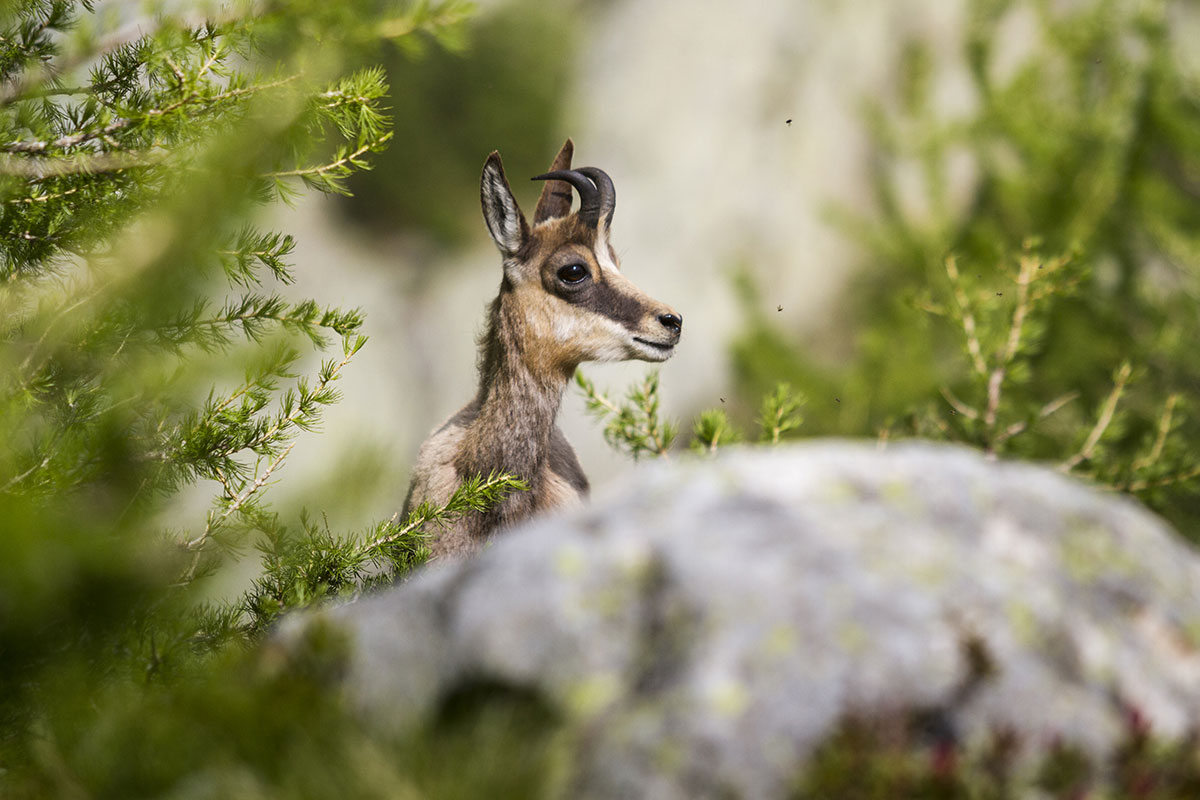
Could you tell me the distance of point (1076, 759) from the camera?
1.63 metres

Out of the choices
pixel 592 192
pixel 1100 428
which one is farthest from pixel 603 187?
pixel 1100 428

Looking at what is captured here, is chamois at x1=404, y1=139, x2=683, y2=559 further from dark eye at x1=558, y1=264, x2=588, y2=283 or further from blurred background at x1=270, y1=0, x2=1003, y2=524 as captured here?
blurred background at x1=270, y1=0, x2=1003, y2=524

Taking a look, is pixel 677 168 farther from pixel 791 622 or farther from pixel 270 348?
pixel 791 622

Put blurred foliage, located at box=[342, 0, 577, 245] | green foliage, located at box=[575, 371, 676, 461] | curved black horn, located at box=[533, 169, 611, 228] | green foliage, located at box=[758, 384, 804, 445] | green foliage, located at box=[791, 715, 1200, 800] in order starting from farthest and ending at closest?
blurred foliage, located at box=[342, 0, 577, 245] < green foliage, located at box=[575, 371, 676, 461] < green foliage, located at box=[758, 384, 804, 445] < curved black horn, located at box=[533, 169, 611, 228] < green foliage, located at box=[791, 715, 1200, 800]

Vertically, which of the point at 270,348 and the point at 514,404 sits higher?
the point at 270,348

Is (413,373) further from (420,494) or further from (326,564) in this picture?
(326,564)

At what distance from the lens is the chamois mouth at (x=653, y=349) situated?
13.5ft

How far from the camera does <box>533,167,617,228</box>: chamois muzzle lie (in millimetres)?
4012

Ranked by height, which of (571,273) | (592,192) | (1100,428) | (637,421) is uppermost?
(592,192)

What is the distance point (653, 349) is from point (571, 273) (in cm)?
49

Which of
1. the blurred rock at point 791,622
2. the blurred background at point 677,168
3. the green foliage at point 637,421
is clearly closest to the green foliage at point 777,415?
the green foliage at point 637,421

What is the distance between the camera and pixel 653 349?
4133 mm

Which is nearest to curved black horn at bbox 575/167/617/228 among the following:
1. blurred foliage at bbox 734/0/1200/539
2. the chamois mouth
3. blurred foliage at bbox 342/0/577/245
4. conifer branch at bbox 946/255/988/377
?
the chamois mouth

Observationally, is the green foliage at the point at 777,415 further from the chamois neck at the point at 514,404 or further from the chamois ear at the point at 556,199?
the chamois ear at the point at 556,199
